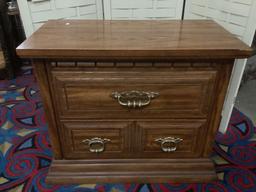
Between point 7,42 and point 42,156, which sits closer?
point 42,156

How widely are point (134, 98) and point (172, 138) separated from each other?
266 millimetres

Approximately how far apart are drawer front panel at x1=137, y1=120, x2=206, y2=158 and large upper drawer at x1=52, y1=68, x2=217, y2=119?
0.14 feet

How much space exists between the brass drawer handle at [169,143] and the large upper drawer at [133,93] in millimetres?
123

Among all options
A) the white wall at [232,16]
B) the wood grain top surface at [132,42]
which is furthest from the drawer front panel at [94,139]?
the white wall at [232,16]

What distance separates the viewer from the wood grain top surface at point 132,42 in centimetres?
77

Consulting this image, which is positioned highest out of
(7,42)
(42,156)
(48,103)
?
(48,103)

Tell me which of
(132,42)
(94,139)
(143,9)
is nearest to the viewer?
(132,42)

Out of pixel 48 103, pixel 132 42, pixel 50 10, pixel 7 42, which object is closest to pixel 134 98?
pixel 132 42

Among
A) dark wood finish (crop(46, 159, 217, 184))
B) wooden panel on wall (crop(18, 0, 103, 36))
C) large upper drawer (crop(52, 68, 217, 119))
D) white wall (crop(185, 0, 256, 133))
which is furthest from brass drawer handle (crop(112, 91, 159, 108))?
wooden panel on wall (crop(18, 0, 103, 36))

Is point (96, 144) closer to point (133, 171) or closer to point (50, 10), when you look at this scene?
point (133, 171)

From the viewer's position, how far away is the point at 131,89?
0.88m

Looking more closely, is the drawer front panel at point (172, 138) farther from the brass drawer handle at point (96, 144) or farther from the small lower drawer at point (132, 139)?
the brass drawer handle at point (96, 144)

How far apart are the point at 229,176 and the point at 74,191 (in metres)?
0.73

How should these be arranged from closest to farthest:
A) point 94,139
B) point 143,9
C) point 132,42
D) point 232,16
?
1. point 132,42
2. point 94,139
3. point 232,16
4. point 143,9
